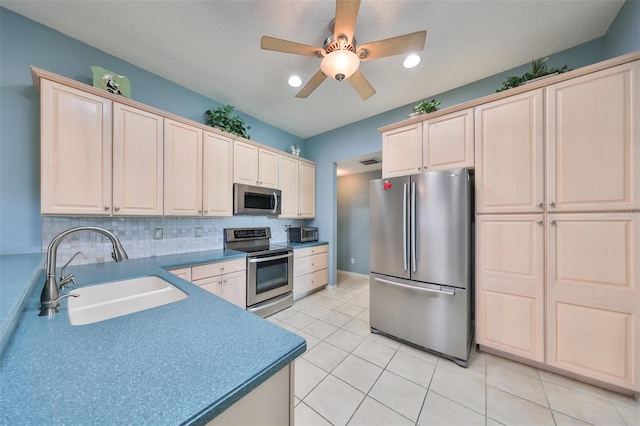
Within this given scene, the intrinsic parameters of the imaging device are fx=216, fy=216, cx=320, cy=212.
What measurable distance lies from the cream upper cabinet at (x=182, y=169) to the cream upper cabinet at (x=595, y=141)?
328cm

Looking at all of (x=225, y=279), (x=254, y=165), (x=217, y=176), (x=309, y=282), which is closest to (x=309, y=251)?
(x=309, y=282)

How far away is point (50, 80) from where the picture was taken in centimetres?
164

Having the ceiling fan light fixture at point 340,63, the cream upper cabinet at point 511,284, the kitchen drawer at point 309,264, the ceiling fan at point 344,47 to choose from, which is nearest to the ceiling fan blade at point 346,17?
the ceiling fan at point 344,47

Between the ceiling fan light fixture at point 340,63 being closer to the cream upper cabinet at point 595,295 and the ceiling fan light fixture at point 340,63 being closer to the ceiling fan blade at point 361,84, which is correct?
the ceiling fan blade at point 361,84

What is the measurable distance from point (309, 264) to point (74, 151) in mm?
2841

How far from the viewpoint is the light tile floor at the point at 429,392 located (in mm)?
1367

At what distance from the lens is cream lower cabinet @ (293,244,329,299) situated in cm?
329

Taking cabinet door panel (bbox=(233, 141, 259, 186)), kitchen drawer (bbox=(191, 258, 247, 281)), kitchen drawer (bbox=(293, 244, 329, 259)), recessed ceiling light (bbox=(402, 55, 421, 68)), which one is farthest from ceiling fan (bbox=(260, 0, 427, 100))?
kitchen drawer (bbox=(293, 244, 329, 259))

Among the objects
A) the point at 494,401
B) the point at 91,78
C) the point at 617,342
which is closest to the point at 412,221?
the point at 494,401

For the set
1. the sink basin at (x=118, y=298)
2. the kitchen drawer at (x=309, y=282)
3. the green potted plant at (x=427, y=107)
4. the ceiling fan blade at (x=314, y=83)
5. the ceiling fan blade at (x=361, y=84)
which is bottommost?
the kitchen drawer at (x=309, y=282)

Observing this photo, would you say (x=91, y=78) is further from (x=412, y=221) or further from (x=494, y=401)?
(x=494, y=401)

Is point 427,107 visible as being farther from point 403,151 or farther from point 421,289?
point 421,289

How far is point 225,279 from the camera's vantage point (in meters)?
2.41

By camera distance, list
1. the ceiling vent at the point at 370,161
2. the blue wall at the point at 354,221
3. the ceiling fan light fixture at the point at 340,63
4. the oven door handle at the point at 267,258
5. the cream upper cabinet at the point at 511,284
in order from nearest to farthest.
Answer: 1. the ceiling fan light fixture at the point at 340,63
2. the cream upper cabinet at the point at 511,284
3. the oven door handle at the point at 267,258
4. the ceiling vent at the point at 370,161
5. the blue wall at the point at 354,221
